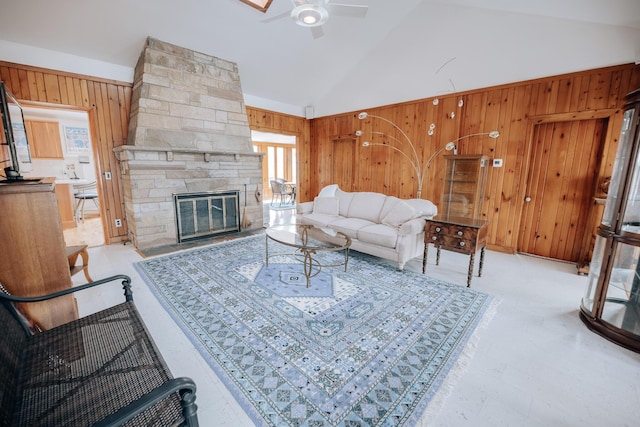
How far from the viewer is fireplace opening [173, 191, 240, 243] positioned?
4082 mm

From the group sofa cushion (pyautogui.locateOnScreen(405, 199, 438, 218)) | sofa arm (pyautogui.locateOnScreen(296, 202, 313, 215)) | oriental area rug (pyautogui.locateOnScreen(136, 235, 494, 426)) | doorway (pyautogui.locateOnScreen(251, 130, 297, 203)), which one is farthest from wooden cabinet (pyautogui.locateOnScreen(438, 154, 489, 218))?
doorway (pyautogui.locateOnScreen(251, 130, 297, 203))

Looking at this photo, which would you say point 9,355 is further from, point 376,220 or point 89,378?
point 376,220

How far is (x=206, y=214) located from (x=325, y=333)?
10.6 feet

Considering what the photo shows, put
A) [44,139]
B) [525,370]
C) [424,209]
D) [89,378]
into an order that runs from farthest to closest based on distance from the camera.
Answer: [44,139]
[424,209]
[525,370]
[89,378]

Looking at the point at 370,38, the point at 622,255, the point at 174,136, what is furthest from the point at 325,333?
the point at 370,38

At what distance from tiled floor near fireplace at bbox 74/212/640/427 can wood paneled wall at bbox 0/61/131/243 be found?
2.07 meters

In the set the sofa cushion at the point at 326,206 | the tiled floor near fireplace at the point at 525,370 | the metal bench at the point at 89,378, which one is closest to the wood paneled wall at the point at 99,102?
the tiled floor near fireplace at the point at 525,370

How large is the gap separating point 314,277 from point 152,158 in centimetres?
289

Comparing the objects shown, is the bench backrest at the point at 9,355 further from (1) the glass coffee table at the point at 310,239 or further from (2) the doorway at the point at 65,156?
(2) the doorway at the point at 65,156

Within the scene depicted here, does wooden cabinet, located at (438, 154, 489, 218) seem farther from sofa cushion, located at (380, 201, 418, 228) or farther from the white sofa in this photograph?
sofa cushion, located at (380, 201, 418, 228)

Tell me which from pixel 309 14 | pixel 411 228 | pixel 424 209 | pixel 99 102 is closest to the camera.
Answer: pixel 309 14

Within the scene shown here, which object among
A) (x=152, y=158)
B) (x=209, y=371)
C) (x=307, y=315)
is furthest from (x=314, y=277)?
(x=152, y=158)

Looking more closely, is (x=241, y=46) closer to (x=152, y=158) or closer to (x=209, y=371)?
(x=152, y=158)

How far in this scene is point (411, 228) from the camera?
3.08 m
